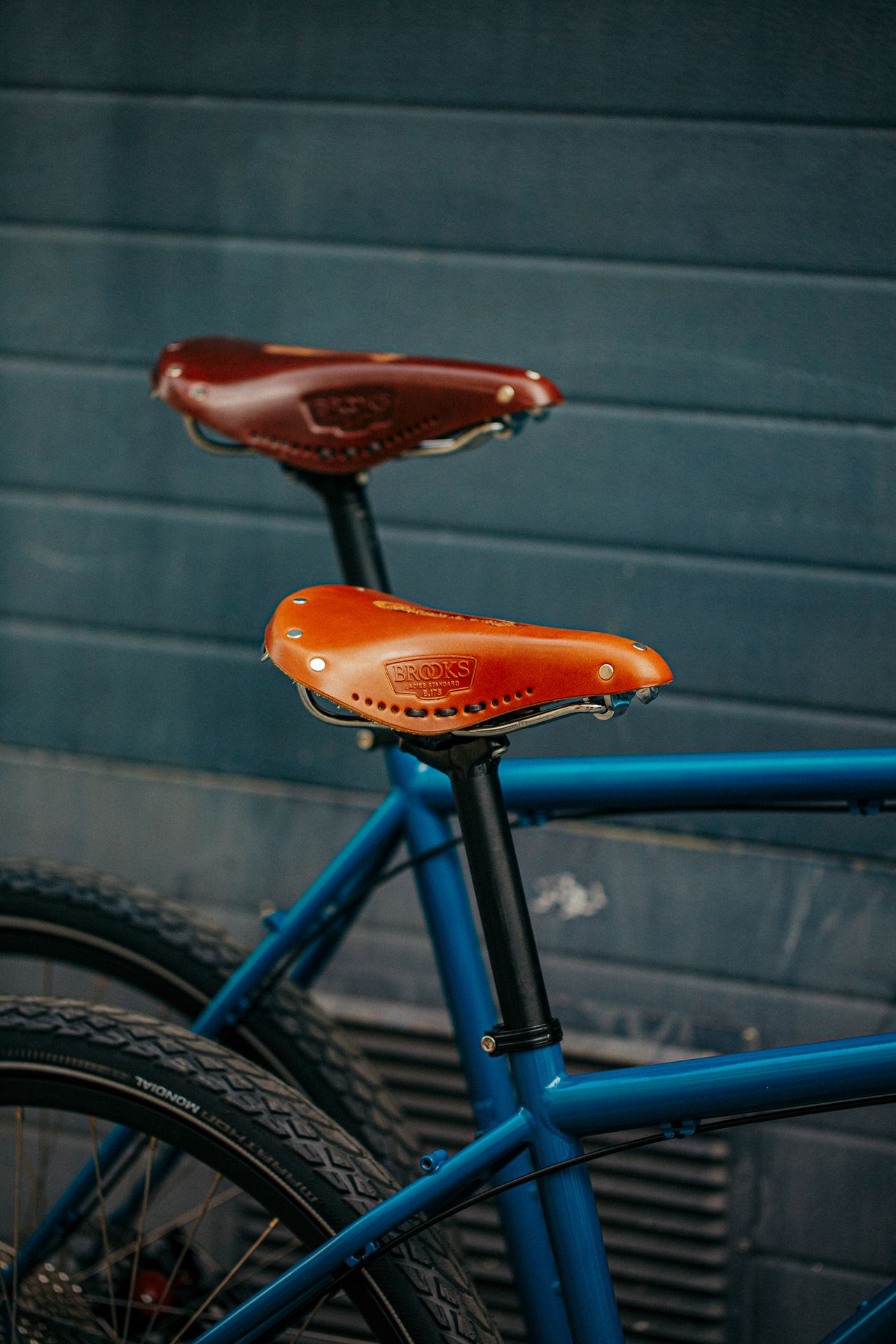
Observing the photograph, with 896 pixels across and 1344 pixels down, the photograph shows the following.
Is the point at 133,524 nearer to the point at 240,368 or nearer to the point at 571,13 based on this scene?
the point at 240,368

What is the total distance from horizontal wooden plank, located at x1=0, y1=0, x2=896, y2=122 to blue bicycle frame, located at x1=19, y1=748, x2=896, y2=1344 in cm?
123

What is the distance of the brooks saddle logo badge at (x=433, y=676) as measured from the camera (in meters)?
0.99

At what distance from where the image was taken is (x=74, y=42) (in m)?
2.09

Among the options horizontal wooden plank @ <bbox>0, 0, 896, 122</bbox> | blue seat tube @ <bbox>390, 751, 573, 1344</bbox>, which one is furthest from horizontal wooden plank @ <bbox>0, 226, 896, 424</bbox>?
blue seat tube @ <bbox>390, 751, 573, 1344</bbox>

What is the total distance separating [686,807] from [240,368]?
0.85 meters

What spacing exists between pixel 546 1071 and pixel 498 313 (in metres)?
1.41

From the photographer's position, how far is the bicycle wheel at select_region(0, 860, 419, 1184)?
1.47m

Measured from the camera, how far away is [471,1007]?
1433 millimetres

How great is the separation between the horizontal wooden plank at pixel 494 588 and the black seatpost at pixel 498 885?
1.03m

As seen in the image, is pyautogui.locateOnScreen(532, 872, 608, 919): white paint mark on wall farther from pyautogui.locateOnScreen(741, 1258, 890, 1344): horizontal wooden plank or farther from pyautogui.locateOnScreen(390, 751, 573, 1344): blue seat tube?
pyautogui.locateOnScreen(741, 1258, 890, 1344): horizontal wooden plank

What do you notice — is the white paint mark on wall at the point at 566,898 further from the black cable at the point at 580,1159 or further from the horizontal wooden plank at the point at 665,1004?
the black cable at the point at 580,1159

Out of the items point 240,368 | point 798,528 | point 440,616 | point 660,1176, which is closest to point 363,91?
point 240,368

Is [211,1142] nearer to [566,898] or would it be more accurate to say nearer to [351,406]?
[351,406]

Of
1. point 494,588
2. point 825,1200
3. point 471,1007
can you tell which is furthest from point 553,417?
point 825,1200
